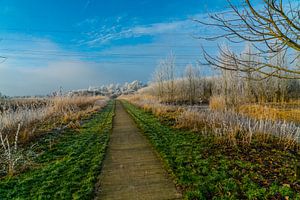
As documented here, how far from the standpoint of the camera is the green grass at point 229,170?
11.5 ft

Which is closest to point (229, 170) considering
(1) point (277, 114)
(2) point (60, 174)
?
(2) point (60, 174)

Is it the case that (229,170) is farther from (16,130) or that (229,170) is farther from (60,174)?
(16,130)

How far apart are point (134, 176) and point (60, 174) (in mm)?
1709

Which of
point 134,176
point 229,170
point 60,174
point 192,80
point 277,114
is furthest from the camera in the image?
point 192,80

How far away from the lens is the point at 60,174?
15.2ft

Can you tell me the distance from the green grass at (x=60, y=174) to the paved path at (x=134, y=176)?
0.87 ft

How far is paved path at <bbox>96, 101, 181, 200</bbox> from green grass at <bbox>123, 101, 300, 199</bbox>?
0.29 m

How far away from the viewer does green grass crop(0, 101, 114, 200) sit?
12.2ft

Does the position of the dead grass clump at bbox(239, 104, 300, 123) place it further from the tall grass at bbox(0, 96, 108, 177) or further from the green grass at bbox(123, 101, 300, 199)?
the tall grass at bbox(0, 96, 108, 177)

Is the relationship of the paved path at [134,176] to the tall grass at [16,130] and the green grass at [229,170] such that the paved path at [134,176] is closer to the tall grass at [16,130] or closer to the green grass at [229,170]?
the green grass at [229,170]

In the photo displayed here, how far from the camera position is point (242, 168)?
4.61 m

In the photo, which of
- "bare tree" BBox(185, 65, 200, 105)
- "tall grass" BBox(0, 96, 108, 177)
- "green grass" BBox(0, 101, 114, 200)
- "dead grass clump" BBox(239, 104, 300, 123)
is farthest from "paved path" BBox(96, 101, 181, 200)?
"bare tree" BBox(185, 65, 200, 105)

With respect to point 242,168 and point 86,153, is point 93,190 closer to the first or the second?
point 86,153

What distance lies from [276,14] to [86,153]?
570cm
